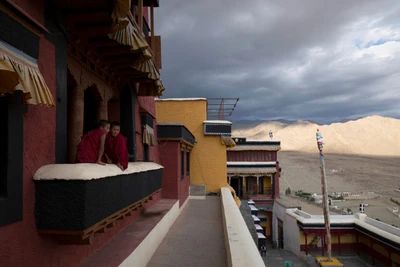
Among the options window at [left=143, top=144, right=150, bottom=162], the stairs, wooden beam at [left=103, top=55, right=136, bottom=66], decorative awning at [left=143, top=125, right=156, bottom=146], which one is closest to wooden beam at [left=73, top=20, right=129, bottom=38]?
wooden beam at [left=103, top=55, right=136, bottom=66]

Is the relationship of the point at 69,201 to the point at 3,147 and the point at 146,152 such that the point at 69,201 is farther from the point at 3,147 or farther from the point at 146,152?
the point at 146,152

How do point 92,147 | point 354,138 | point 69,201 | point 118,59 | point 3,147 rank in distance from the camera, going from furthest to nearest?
point 354,138 < point 118,59 < point 92,147 < point 69,201 < point 3,147

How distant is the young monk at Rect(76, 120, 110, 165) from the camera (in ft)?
13.1

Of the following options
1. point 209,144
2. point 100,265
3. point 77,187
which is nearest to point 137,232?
point 100,265

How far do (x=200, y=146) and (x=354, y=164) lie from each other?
185ft

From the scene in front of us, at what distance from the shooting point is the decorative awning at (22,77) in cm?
225

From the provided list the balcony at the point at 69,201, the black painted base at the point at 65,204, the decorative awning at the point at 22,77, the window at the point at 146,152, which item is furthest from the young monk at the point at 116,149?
the window at the point at 146,152

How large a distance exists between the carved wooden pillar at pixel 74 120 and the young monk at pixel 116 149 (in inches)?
18.4

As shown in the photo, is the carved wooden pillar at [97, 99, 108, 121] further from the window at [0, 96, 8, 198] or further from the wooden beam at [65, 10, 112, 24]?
the window at [0, 96, 8, 198]

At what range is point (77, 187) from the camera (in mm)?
3035

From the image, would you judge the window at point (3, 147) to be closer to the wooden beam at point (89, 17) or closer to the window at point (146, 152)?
the wooden beam at point (89, 17)

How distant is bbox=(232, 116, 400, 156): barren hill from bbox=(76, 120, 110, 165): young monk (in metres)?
85.7

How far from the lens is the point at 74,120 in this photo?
475cm

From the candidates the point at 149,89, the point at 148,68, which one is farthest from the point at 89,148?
the point at 149,89
